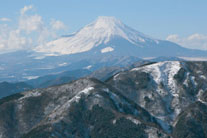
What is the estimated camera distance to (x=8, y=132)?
192500 millimetres

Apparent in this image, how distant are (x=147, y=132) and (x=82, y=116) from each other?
35.0m

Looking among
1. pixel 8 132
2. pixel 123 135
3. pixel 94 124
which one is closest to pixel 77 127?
pixel 94 124

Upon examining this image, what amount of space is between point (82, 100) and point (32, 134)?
129 feet

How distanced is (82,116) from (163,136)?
42.1 m

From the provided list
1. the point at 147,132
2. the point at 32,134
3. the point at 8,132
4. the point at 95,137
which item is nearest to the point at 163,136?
the point at 147,132

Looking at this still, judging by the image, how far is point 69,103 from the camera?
7692 inches

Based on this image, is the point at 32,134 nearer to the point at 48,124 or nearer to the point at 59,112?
the point at 48,124

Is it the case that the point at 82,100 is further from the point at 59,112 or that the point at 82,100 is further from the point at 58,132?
the point at 58,132

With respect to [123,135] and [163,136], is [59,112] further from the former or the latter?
[163,136]

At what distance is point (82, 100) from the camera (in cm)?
19925

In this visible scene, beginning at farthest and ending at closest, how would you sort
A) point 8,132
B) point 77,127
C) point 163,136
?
point 8,132
point 77,127
point 163,136

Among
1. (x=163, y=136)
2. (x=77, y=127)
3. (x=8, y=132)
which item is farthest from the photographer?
(x=8, y=132)

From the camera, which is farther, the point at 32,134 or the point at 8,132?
the point at 8,132

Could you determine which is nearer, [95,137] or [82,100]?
[95,137]
